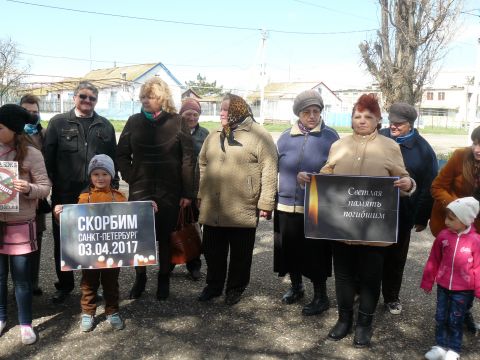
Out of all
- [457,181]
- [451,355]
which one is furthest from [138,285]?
[457,181]

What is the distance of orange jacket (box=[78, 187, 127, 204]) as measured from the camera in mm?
4004

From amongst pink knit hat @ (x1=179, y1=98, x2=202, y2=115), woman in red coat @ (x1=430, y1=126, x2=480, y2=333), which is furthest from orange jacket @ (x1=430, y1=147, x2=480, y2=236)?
pink knit hat @ (x1=179, y1=98, x2=202, y2=115)

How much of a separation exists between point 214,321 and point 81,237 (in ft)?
4.60

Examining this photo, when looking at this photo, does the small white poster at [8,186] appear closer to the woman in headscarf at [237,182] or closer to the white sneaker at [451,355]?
the woman in headscarf at [237,182]

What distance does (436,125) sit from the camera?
62.8 m

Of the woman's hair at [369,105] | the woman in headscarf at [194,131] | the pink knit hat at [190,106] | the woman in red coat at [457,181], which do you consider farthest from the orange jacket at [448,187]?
the pink knit hat at [190,106]

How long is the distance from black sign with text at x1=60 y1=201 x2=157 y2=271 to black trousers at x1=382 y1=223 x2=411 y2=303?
2185 millimetres

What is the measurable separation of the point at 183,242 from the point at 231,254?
49 centimetres

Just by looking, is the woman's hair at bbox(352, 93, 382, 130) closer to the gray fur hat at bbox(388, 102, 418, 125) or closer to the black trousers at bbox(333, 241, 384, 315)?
the gray fur hat at bbox(388, 102, 418, 125)

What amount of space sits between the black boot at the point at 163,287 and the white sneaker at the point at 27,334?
1.26 m

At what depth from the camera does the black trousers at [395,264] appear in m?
4.34

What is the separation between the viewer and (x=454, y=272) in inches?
140

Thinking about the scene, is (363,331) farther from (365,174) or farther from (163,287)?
(163,287)

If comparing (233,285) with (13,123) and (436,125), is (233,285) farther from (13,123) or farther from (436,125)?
(436,125)
